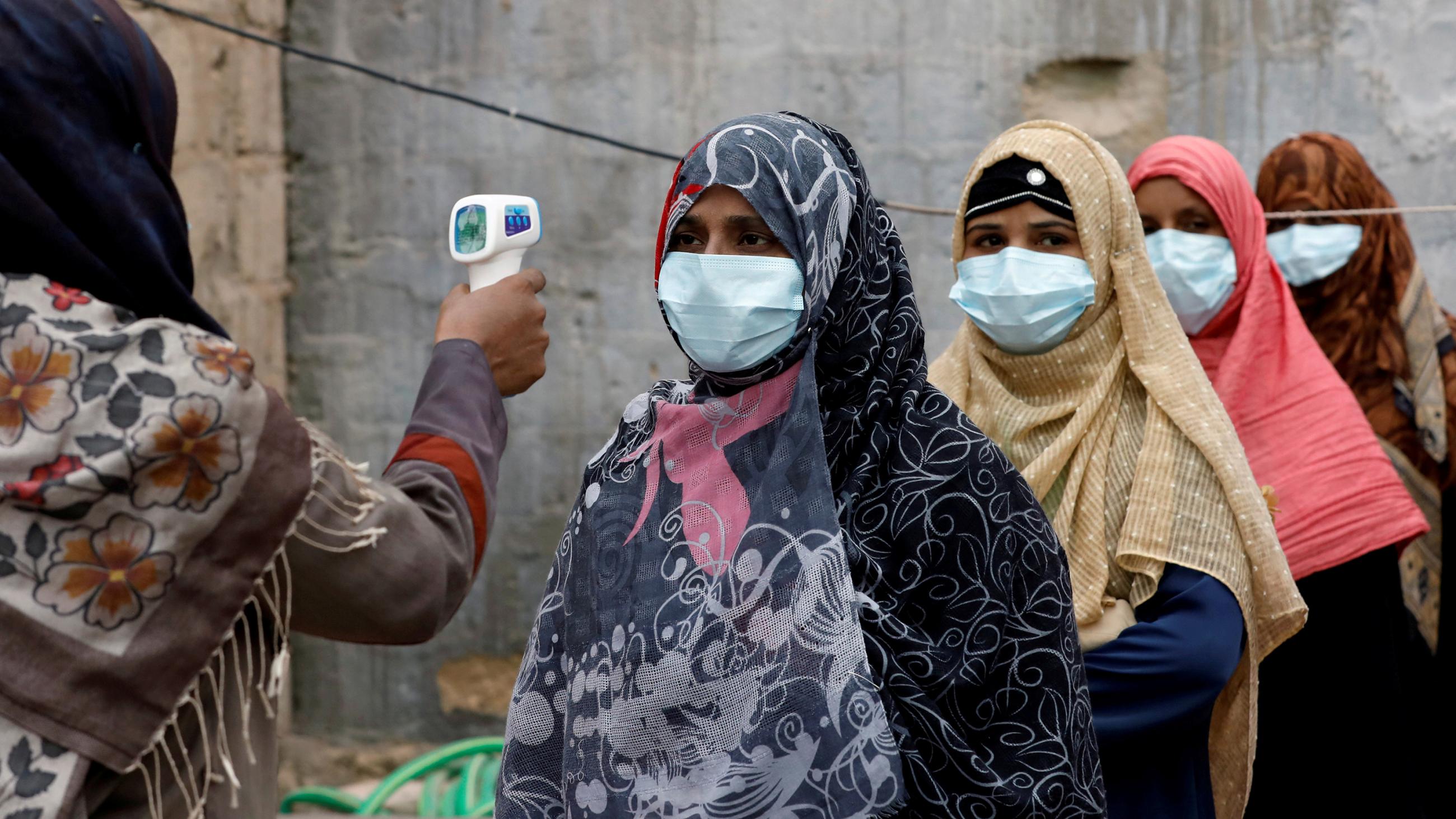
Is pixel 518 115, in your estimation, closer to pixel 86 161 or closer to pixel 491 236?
pixel 491 236

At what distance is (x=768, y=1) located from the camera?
364cm

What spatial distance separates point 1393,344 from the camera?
116 inches

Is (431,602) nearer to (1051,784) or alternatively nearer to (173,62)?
(1051,784)

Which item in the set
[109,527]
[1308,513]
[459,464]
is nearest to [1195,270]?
[1308,513]

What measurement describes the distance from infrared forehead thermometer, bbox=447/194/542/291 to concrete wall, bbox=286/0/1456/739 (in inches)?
79.1

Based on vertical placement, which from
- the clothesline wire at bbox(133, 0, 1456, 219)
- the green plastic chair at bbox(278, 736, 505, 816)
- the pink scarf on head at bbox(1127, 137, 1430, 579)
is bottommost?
the green plastic chair at bbox(278, 736, 505, 816)

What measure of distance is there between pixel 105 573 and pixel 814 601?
0.72 meters

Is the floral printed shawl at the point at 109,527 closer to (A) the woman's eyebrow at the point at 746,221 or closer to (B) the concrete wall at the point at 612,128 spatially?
(A) the woman's eyebrow at the point at 746,221

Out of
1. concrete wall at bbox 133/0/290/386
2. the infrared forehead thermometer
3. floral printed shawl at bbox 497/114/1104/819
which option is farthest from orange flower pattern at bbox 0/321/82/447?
concrete wall at bbox 133/0/290/386

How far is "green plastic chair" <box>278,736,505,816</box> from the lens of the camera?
11.6 feet

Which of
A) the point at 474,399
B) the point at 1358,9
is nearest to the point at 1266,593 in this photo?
the point at 474,399

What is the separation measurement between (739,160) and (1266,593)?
1.04 meters

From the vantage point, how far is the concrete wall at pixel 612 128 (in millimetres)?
3467

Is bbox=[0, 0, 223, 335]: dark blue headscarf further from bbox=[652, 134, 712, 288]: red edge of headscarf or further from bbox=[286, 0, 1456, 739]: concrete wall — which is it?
bbox=[286, 0, 1456, 739]: concrete wall
